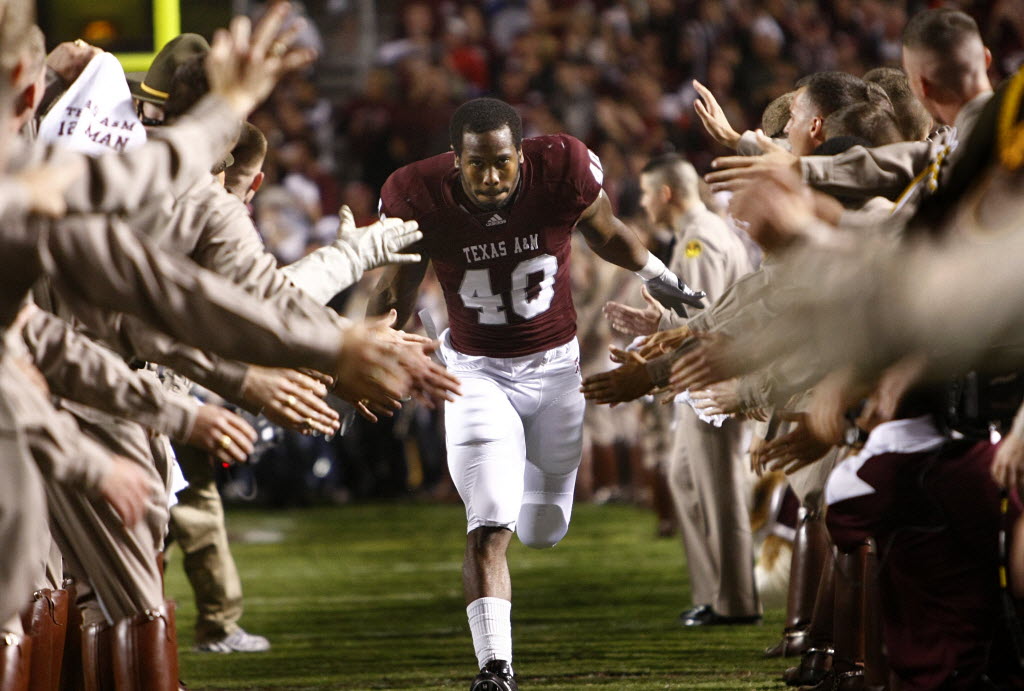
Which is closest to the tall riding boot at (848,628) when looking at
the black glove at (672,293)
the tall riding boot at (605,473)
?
the black glove at (672,293)

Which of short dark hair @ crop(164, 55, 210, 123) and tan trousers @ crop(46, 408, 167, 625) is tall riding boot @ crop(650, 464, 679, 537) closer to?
short dark hair @ crop(164, 55, 210, 123)

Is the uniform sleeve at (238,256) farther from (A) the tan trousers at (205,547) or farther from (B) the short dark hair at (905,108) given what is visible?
(A) the tan trousers at (205,547)

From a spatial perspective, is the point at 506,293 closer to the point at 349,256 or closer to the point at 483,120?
the point at 483,120

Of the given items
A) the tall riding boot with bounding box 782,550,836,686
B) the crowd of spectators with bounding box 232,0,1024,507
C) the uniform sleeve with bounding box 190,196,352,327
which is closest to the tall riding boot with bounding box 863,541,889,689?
the tall riding boot with bounding box 782,550,836,686

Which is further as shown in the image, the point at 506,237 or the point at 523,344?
the point at 523,344

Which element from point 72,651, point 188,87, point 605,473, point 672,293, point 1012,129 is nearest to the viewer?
point 1012,129

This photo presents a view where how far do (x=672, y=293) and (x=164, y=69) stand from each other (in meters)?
2.24

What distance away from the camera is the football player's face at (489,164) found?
5145 millimetres

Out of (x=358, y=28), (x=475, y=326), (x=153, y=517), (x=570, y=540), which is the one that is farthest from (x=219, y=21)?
(x=153, y=517)

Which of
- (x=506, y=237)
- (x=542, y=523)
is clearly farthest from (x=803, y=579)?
(x=506, y=237)

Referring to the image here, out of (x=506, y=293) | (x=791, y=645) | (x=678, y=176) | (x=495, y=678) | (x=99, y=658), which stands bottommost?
(x=791, y=645)

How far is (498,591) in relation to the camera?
16.2 feet

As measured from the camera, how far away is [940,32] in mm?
3787

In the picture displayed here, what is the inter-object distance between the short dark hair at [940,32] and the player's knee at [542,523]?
234cm
